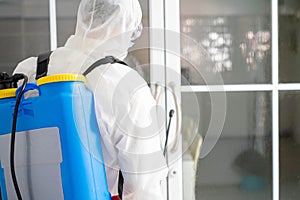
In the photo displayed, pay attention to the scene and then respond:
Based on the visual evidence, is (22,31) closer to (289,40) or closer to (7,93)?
(7,93)

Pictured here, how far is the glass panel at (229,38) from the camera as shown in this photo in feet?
4.83

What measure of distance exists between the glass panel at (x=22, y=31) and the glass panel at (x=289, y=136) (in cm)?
94

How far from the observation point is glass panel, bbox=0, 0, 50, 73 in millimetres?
1396

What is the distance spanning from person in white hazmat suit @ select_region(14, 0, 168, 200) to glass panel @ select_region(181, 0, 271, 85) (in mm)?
519

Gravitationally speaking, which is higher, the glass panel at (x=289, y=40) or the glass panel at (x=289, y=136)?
the glass panel at (x=289, y=40)

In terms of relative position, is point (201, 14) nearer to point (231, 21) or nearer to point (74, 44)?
point (231, 21)

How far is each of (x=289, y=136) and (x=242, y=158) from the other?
0.20 m

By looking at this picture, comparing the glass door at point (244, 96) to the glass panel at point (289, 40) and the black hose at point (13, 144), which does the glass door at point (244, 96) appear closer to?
the glass panel at point (289, 40)

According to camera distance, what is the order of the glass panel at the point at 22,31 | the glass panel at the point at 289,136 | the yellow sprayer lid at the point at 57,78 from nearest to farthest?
the yellow sprayer lid at the point at 57,78
the glass panel at the point at 22,31
the glass panel at the point at 289,136

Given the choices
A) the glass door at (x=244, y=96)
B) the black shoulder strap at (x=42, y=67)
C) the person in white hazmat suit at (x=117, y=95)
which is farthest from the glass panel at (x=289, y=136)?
the black shoulder strap at (x=42, y=67)

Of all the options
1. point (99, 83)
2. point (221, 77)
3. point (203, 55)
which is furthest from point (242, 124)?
point (99, 83)

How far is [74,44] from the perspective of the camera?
3.10 feet

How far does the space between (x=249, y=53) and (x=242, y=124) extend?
0.28 metres

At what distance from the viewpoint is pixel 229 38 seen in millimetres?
1488
